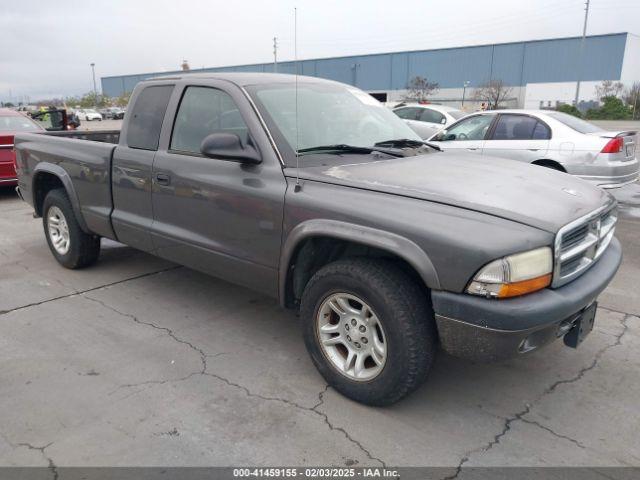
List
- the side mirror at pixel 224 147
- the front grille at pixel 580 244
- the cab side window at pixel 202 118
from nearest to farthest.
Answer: the front grille at pixel 580 244, the side mirror at pixel 224 147, the cab side window at pixel 202 118

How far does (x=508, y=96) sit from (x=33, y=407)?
62289 millimetres

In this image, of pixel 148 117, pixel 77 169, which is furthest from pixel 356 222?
pixel 77 169

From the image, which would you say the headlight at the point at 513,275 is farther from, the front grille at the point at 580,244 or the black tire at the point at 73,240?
the black tire at the point at 73,240

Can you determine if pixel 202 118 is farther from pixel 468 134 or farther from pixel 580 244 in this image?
pixel 468 134

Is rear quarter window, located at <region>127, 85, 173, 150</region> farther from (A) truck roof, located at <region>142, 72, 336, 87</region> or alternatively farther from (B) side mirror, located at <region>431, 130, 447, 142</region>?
(B) side mirror, located at <region>431, 130, 447, 142</region>

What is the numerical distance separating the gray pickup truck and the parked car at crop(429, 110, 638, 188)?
3612mm

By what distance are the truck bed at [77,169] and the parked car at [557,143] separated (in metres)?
4.12

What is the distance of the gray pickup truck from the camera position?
8.16ft

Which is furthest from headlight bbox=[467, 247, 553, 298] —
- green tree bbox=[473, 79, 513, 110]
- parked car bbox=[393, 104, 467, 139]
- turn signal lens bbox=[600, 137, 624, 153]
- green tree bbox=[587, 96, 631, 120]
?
green tree bbox=[473, 79, 513, 110]

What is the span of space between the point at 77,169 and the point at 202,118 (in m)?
1.70

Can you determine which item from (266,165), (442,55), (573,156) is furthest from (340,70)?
(266,165)

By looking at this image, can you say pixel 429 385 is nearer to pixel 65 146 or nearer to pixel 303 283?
pixel 303 283

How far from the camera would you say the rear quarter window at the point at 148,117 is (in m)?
4.11

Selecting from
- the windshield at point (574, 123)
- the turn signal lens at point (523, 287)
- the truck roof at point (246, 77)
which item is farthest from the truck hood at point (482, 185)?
the windshield at point (574, 123)
